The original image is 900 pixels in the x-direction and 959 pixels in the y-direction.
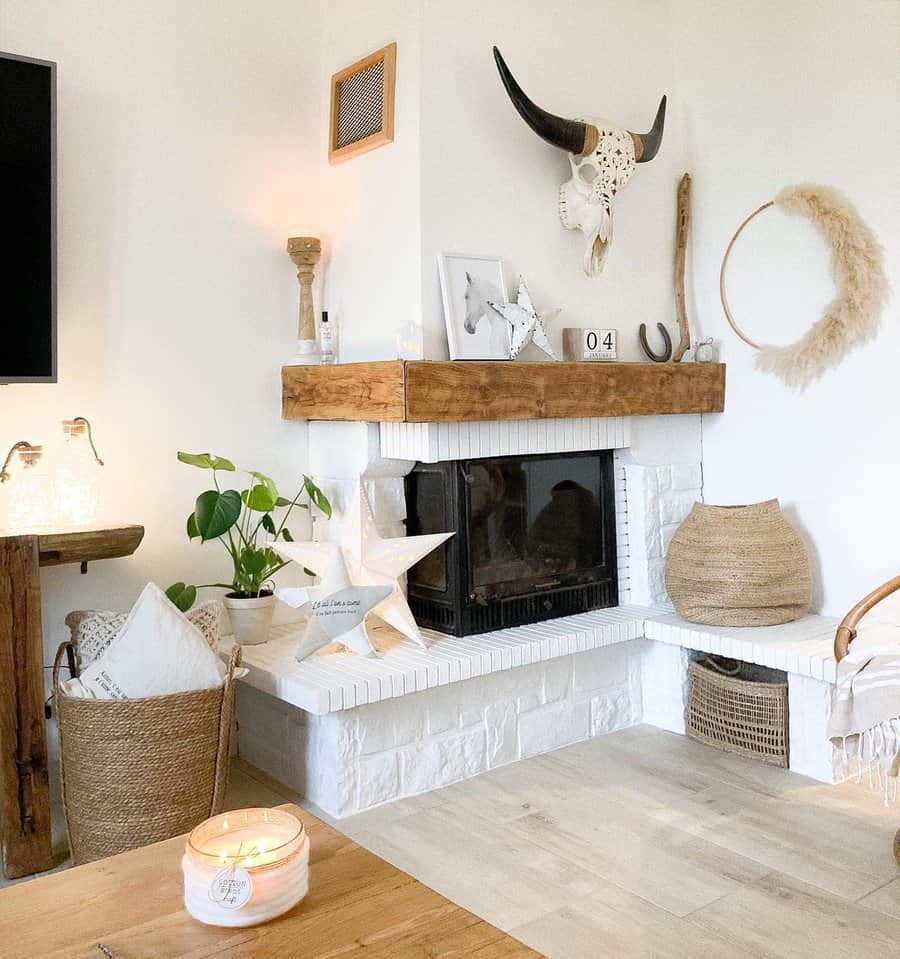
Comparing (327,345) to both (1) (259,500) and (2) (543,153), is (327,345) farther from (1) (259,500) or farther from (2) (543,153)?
(2) (543,153)

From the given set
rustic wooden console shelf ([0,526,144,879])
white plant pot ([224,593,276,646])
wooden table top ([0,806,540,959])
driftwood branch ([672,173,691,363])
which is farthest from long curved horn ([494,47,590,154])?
wooden table top ([0,806,540,959])

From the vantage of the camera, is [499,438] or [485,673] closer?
[485,673]

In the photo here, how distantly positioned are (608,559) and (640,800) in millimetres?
887

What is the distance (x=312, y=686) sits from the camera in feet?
8.21

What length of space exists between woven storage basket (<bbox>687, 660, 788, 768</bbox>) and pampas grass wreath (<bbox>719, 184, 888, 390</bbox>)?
37.9 inches

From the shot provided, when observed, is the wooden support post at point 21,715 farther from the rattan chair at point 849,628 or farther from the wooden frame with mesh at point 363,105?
the rattan chair at point 849,628

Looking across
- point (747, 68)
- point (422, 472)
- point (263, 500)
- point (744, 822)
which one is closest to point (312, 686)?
point (263, 500)

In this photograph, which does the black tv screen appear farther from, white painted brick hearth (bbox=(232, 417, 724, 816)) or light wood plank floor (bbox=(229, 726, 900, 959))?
light wood plank floor (bbox=(229, 726, 900, 959))

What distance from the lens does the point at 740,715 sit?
9.63ft

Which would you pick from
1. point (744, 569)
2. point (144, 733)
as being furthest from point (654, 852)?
point (144, 733)

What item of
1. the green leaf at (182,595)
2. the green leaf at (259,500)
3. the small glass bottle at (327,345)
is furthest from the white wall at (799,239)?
the green leaf at (182,595)

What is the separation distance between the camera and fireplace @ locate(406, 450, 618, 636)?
295cm

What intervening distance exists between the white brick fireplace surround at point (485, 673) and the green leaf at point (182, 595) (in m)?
0.23

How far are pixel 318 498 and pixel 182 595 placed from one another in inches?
19.9
